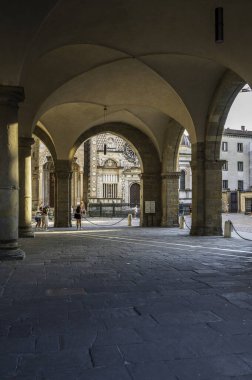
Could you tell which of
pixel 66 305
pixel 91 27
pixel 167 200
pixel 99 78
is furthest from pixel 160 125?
pixel 66 305

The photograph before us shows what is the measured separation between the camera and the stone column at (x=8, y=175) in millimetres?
8195

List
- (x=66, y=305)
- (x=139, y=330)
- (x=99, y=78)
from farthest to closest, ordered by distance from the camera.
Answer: (x=99, y=78), (x=66, y=305), (x=139, y=330)

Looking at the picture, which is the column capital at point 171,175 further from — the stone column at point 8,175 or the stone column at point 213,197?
the stone column at point 8,175

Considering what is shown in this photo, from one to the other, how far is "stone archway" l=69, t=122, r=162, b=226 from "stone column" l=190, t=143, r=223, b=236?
6368 millimetres

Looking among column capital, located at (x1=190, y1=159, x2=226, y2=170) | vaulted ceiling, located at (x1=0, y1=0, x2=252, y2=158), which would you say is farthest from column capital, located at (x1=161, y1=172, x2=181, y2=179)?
column capital, located at (x1=190, y1=159, x2=226, y2=170)

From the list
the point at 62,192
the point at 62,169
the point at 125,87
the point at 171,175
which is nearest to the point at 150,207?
the point at 171,175

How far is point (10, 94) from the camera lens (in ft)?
27.3

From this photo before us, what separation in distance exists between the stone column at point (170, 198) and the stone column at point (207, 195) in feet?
18.1

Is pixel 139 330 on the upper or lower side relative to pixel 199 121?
lower

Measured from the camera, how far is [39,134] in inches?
827

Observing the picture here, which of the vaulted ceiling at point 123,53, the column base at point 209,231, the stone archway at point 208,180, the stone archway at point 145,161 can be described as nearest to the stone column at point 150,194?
the stone archway at point 145,161

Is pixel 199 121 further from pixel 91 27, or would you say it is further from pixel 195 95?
pixel 91 27

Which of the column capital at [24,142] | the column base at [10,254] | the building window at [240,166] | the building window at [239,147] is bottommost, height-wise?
the column base at [10,254]

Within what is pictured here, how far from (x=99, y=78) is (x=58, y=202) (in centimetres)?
896
